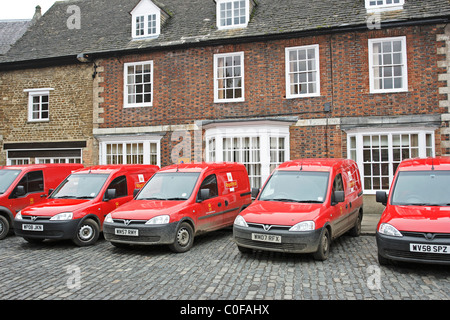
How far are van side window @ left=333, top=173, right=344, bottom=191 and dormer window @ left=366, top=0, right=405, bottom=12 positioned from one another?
26.1 ft

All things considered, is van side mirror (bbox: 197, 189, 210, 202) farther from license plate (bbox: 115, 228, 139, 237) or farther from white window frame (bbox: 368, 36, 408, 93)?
white window frame (bbox: 368, 36, 408, 93)

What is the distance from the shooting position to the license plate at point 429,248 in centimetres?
561

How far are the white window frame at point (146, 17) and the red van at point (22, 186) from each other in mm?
7032

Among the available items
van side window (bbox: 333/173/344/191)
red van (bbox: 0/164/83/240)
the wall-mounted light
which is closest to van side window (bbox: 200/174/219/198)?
van side window (bbox: 333/173/344/191)

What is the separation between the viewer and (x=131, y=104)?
14.9m

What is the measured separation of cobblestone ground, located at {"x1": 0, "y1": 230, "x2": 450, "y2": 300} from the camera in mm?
5160

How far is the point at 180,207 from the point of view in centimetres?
773

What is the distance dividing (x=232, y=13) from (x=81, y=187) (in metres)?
9.15

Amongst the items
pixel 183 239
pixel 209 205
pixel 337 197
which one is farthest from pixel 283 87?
pixel 183 239

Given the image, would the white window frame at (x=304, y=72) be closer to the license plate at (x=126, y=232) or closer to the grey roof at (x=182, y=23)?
Answer: the grey roof at (x=182, y=23)

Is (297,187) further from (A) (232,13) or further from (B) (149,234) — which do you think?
(A) (232,13)

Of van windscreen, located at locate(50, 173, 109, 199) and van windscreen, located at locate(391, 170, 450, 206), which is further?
van windscreen, located at locate(50, 173, 109, 199)
